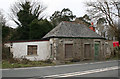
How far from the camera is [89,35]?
64.0 feet

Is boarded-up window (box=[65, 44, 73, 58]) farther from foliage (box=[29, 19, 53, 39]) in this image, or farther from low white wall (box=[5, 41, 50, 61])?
foliage (box=[29, 19, 53, 39])

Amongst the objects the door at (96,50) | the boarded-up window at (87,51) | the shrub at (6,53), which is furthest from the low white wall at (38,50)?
the door at (96,50)

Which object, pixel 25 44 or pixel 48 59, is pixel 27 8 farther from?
pixel 48 59

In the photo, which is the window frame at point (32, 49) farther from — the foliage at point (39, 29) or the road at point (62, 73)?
the foliage at point (39, 29)

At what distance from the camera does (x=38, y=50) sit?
18.2 metres

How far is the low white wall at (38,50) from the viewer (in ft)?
59.5

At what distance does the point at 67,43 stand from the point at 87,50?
336cm

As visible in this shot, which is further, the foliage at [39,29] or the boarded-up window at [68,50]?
the foliage at [39,29]

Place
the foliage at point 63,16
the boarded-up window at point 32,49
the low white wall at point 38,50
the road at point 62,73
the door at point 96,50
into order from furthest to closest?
1. the foliage at point 63,16
2. the door at point 96,50
3. the boarded-up window at point 32,49
4. the low white wall at point 38,50
5. the road at point 62,73

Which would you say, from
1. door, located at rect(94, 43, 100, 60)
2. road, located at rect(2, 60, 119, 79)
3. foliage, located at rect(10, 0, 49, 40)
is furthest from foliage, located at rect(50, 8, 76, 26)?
road, located at rect(2, 60, 119, 79)

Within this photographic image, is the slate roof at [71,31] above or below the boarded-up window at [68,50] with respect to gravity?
above

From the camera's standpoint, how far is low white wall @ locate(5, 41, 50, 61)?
59.5 ft

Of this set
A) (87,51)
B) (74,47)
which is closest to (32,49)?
(74,47)

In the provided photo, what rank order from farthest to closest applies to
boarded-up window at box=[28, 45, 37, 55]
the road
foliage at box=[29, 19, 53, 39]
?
foliage at box=[29, 19, 53, 39] < boarded-up window at box=[28, 45, 37, 55] < the road
